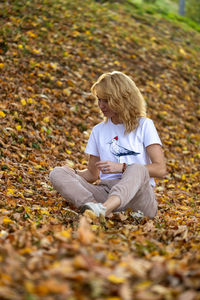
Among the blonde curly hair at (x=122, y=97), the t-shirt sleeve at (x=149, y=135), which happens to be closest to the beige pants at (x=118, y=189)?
the t-shirt sleeve at (x=149, y=135)

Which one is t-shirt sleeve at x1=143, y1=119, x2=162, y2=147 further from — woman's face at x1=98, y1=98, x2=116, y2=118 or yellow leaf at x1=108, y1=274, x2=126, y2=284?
yellow leaf at x1=108, y1=274, x2=126, y2=284

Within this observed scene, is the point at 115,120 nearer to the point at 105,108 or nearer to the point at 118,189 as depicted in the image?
the point at 105,108

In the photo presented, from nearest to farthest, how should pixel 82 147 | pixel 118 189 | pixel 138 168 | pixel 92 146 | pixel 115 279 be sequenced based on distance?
pixel 115 279 → pixel 118 189 → pixel 138 168 → pixel 92 146 → pixel 82 147

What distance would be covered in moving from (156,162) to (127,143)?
34 centimetres

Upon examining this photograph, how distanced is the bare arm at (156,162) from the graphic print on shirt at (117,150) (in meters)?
0.15

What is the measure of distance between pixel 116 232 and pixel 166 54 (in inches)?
314

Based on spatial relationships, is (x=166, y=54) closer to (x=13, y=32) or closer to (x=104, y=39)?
(x=104, y=39)

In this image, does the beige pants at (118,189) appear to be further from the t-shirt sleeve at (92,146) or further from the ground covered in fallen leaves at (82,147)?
the t-shirt sleeve at (92,146)

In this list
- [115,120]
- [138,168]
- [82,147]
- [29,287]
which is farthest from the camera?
[82,147]

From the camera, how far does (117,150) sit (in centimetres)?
391

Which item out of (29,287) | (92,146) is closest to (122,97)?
(92,146)

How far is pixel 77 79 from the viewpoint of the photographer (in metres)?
7.58

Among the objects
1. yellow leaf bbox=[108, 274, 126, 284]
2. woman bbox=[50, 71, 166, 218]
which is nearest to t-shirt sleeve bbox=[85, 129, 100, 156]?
woman bbox=[50, 71, 166, 218]

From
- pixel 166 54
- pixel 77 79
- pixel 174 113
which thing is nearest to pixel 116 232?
pixel 77 79
